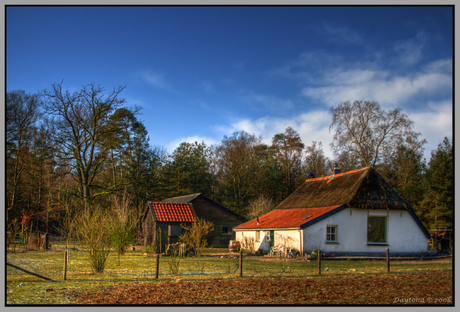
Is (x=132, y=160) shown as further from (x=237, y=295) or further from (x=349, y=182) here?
(x=237, y=295)

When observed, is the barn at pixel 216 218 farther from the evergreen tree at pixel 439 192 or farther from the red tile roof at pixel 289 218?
the evergreen tree at pixel 439 192

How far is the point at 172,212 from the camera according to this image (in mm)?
29000

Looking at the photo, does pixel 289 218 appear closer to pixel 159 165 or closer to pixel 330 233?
pixel 330 233

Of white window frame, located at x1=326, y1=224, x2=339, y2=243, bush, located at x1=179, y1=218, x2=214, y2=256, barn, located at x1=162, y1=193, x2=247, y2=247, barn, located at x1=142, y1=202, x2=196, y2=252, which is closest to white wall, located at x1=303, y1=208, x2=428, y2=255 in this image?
white window frame, located at x1=326, y1=224, x2=339, y2=243

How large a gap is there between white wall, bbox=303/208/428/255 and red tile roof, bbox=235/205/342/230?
2.58 feet

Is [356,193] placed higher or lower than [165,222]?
higher

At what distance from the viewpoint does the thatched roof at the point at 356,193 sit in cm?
2389

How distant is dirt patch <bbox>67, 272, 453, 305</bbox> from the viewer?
817 centimetres

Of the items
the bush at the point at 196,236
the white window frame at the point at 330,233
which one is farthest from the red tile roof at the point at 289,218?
the bush at the point at 196,236

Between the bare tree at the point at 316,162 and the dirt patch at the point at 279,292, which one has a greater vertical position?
the bare tree at the point at 316,162

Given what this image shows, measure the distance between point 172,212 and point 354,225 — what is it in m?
13.1

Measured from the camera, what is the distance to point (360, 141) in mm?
36438

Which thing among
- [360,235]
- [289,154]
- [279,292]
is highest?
[289,154]

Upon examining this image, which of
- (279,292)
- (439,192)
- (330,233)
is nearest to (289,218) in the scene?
(330,233)
